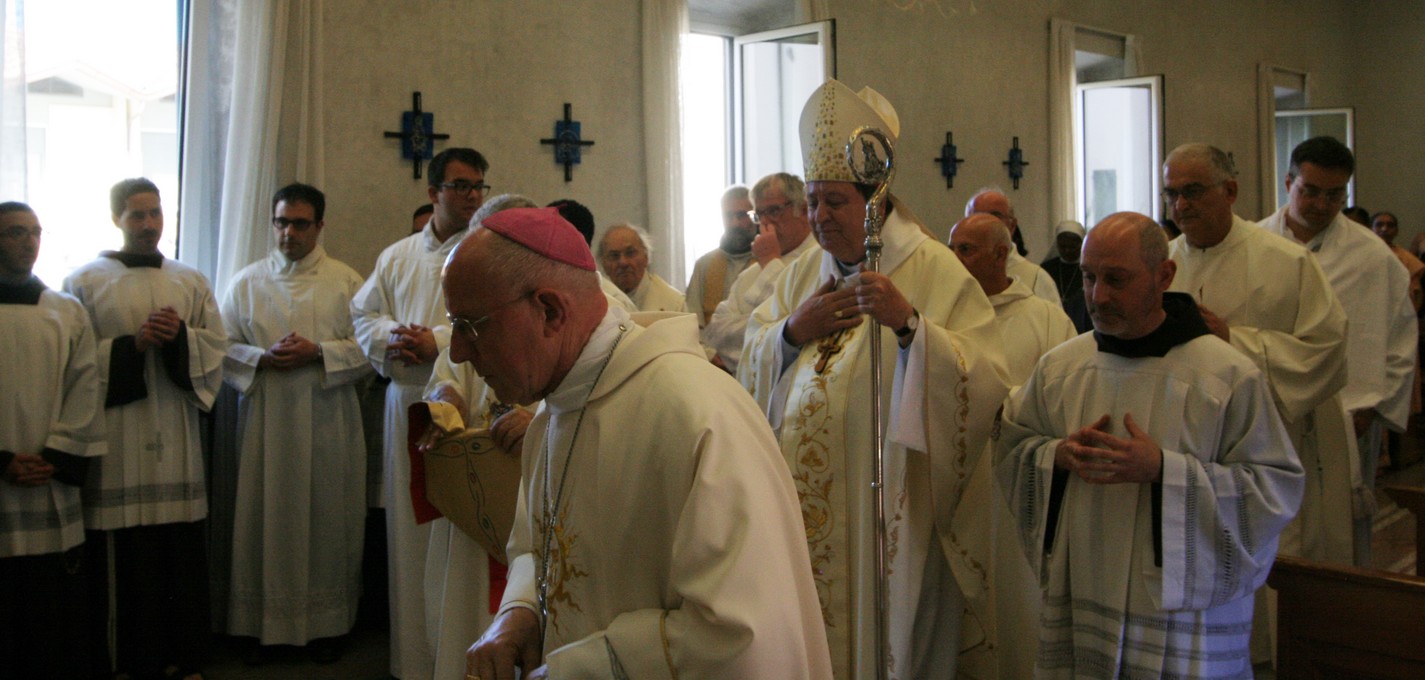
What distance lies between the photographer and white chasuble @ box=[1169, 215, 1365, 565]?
13.5 ft

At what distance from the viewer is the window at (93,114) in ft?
19.4

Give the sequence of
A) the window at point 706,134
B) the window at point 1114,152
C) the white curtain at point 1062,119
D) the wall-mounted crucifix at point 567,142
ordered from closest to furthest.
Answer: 1. the wall-mounted crucifix at point 567,142
2. the window at point 706,134
3. the white curtain at point 1062,119
4. the window at point 1114,152

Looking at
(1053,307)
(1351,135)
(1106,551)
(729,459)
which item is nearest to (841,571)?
(1106,551)

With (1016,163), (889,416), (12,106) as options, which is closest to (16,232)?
(12,106)

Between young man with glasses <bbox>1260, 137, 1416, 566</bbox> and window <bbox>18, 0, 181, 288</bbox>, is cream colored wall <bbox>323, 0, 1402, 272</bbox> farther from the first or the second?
young man with glasses <bbox>1260, 137, 1416, 566</bbox>

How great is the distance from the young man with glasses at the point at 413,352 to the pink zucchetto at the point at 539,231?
2972 mm

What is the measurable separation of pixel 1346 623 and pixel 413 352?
11.6 ft

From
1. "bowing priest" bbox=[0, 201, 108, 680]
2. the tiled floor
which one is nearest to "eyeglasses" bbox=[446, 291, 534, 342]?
"bowing priest" bbox=[0, 201, 108, 680]

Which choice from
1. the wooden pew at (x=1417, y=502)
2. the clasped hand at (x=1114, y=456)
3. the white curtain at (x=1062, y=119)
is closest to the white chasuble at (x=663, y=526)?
the clasped hand at (x=1114, y=456)

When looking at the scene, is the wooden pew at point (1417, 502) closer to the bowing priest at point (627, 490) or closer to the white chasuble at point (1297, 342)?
the white chasuble at point (1297, 342)

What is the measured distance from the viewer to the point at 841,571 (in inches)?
145

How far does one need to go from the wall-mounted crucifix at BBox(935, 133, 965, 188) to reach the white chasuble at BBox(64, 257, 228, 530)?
272 inches

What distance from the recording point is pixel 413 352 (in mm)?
4875

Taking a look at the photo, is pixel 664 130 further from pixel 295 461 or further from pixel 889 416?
pixel 889 416
